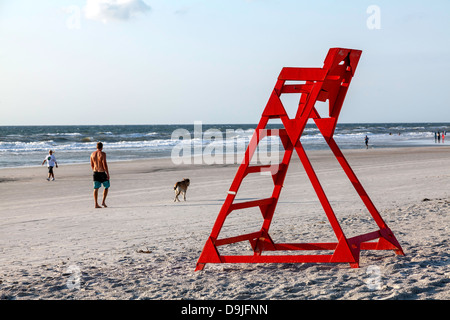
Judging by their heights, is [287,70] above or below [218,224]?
above

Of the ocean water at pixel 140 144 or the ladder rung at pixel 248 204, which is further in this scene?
the ocean water at pixel 140 144

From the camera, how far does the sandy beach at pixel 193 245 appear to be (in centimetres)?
455

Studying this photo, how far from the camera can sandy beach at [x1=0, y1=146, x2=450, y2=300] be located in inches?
179

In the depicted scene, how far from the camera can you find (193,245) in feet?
21.9

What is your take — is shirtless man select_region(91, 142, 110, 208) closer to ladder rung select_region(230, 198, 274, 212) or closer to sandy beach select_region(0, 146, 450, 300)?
sandy beach select_region(0, 146, 450, 300)

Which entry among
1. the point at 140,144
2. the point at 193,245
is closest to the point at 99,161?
the point at 193,245

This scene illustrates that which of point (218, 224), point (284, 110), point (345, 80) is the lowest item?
point (218, 224)

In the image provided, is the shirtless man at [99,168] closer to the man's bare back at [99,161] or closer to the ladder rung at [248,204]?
the man's bare back at [99,161]

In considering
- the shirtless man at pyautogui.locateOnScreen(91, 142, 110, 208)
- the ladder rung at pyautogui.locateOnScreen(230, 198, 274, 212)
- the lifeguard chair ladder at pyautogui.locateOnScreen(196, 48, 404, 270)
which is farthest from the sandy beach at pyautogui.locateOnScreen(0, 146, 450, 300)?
the ladder rung at pyautogui.locateOnScreen(230, 198, 274, 212)

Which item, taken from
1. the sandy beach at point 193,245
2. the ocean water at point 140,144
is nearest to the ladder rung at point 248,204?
the sandy beach at point 193,245

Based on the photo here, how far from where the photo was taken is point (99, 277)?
509cm

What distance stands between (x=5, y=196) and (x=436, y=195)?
450 inches
